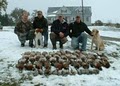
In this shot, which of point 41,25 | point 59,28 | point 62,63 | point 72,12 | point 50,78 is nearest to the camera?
point 50,78

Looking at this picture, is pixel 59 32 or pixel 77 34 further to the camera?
pixel 77 34

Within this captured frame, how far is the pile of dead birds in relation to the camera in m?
9.41

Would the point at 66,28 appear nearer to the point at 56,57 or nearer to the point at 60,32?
the point at 60,32

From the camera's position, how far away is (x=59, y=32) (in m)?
12.6

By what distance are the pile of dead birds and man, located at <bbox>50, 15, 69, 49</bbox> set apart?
6.06 ft

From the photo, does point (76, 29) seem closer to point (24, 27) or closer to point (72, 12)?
point (24, 27)

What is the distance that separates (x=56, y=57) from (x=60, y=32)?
249 cm

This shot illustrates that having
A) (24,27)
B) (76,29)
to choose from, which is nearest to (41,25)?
(24,27)

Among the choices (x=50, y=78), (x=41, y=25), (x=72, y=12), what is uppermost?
(x=41, y=25)

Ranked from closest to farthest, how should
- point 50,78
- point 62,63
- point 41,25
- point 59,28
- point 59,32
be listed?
point 50,78 < point 62,63 < point 59,32 < point 59,28 < point 41,25

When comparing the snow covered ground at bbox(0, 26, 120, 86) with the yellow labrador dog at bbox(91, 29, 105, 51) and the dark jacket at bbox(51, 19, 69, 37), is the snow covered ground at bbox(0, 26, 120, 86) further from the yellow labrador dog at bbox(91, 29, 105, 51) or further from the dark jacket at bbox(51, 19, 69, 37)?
Answer: the dark jacket at bbox(51, 19, 69, 37)

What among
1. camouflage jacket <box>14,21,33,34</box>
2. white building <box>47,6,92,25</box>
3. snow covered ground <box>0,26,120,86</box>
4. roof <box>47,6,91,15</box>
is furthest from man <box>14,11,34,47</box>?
roof <box>47,6,91,15</box>

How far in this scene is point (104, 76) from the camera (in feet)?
30.7

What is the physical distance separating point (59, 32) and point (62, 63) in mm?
3061
